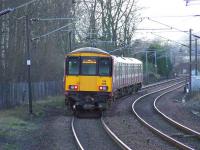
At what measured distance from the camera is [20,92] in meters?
35.2

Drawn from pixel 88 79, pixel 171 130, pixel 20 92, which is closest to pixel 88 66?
pixel 88 79

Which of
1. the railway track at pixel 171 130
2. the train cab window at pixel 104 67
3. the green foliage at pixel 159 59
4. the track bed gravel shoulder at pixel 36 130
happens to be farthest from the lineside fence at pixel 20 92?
the green foliage at pixel 159 59

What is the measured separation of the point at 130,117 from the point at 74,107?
286 centimetres

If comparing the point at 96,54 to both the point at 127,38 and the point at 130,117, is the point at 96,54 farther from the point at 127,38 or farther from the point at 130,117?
the point at 127,38

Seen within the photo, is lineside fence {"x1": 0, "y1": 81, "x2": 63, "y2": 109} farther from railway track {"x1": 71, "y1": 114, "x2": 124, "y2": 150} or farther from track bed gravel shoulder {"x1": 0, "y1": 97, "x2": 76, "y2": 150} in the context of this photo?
railway track {"x1": 71, "y1": 114, "x2": 124, "y2": 150}

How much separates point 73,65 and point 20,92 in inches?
354

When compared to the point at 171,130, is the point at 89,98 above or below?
above

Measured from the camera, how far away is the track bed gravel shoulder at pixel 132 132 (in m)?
16.3

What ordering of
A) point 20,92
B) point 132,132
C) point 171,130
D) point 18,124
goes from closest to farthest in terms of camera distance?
point 132,132 < point 171,130 < point 18,124 < point 20,92

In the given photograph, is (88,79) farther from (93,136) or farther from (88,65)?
(93,136)

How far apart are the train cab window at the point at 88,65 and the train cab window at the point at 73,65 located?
10.0 inches

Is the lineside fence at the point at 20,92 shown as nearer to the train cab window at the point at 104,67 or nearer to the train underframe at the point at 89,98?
the train underframe at the point at 89,98

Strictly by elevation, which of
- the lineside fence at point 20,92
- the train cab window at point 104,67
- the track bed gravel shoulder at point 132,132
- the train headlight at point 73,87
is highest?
the train cab window at point 104,67

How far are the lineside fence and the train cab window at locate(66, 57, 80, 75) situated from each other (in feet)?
19.9
